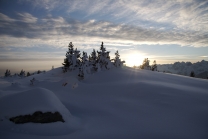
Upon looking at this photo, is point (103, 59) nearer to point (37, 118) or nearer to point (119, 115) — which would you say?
point (119, 115)

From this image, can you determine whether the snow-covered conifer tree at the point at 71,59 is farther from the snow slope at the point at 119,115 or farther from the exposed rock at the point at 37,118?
the exposed rock at the point at 37,118

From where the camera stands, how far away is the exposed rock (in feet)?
23.1

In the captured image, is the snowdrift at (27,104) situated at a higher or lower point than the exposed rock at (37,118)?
higher

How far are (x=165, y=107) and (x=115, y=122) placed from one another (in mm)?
3855

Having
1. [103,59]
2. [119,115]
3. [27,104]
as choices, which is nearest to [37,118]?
[27,104]

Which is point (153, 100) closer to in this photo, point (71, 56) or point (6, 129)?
point (6, 129)

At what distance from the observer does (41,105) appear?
763 cm

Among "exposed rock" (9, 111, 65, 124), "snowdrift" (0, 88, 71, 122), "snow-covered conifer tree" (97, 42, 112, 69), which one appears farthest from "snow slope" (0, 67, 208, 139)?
"snow-covered conifer tree" (97, 42, 112, 69)

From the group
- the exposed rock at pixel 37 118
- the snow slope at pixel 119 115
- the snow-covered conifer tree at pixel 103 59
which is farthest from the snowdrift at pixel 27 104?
the snow-covered conifer tree at pixel 103 59

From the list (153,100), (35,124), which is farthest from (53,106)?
(153,100)

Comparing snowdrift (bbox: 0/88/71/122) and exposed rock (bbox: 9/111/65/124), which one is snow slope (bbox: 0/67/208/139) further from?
exposed rock (bbox: 9/111/65/124)

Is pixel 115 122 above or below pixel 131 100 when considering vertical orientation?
below

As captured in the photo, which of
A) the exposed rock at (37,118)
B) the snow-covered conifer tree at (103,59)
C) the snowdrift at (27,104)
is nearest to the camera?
the exposed rock at (37,118)

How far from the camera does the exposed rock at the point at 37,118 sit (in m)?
7.05
